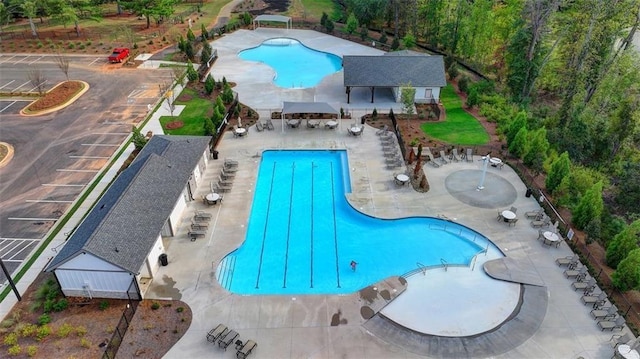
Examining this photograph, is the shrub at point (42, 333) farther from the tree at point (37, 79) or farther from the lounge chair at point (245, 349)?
the tree at point (37, 79)

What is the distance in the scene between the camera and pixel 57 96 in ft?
146

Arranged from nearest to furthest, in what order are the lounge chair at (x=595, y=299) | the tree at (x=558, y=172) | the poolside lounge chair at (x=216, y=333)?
the poolside lounge chair at (x=216, y=333)
the lounge chair at (x=595, y=299)
the tree at (x=558, y=172)

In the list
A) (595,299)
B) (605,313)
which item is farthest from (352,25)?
(605,313)

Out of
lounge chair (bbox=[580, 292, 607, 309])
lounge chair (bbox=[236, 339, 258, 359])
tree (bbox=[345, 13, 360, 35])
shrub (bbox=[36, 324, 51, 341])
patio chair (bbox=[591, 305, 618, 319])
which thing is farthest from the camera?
tree (bbox=[345, 13, 360, 35])

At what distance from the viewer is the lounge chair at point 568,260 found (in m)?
24.5

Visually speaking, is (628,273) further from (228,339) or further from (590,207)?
(228,339)

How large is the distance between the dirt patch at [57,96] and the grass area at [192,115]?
11.8m

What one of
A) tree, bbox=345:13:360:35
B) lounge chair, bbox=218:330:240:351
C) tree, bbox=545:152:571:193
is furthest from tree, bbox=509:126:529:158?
tree, bbox=345:13:360:35

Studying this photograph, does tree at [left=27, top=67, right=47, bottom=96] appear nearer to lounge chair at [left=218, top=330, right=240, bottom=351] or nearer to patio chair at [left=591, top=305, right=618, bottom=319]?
lounge chair at [left=218, top=330, right=240, bottom=351]

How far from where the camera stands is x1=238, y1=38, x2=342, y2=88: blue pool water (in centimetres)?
5085

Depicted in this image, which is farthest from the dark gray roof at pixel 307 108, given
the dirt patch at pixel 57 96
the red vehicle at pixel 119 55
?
the red vehicle at pixel 119 55

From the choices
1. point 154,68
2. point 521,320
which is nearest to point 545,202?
point 521,320

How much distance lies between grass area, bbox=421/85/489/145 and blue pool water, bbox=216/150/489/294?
11897 mm

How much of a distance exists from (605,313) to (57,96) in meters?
51.0
